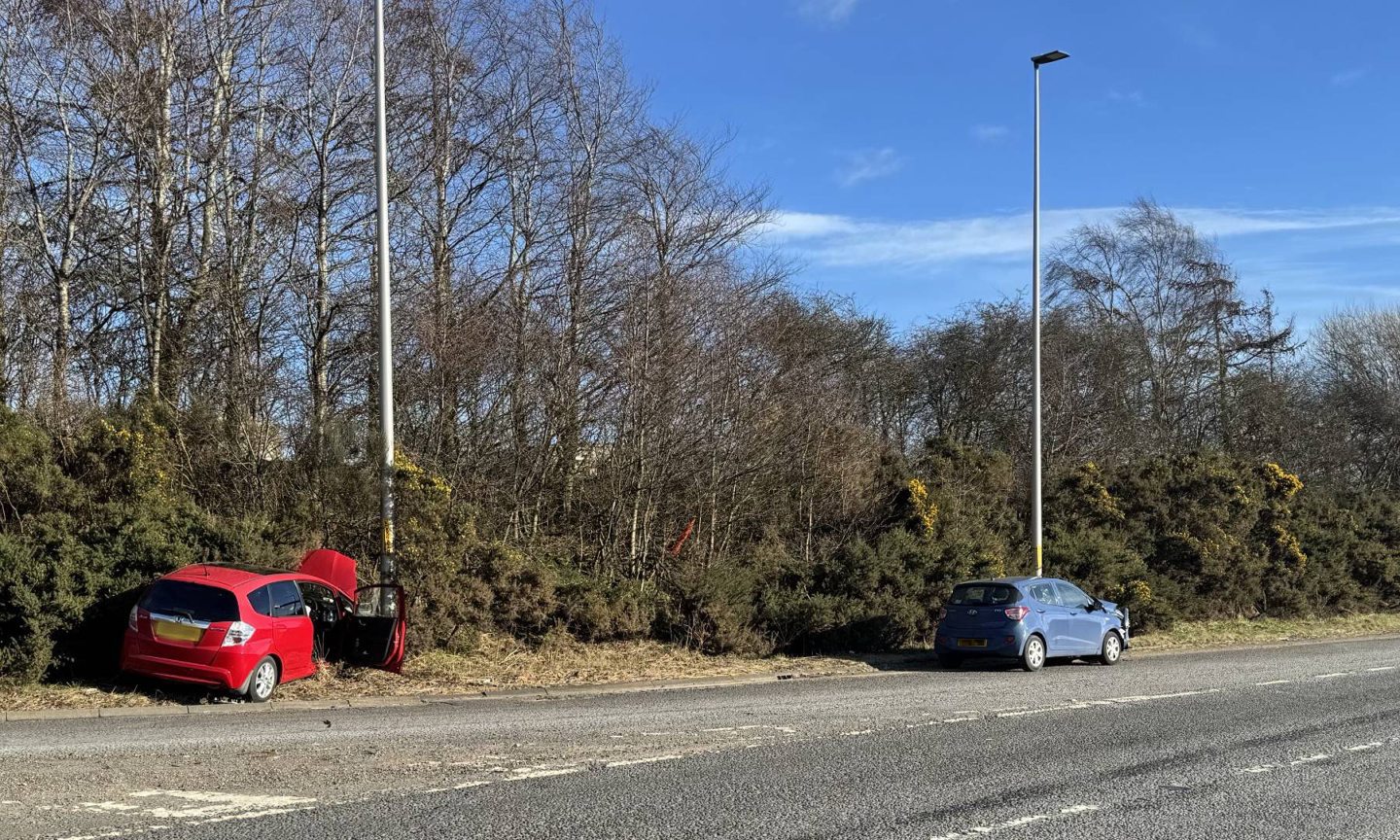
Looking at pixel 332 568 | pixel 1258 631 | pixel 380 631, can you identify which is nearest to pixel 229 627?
pixel 380 631

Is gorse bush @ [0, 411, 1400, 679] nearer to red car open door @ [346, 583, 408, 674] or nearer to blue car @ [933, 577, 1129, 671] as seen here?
red car open door @ [346, 583, 408, 674]

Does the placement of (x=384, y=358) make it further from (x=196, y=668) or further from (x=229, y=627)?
(x=196, y=668)

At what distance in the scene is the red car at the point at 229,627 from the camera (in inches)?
471

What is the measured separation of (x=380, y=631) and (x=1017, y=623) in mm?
9104

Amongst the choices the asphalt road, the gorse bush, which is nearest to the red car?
the asphalt road

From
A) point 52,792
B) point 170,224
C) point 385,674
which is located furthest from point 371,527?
point 52,792

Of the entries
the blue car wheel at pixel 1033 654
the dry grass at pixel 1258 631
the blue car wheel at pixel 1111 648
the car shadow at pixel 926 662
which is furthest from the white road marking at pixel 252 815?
the dry grass at pixel 1258 631

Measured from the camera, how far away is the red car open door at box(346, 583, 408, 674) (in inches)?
555

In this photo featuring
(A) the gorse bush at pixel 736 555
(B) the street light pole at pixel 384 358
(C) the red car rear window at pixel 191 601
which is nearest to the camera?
(C) the red car rear window at pixel 191 601

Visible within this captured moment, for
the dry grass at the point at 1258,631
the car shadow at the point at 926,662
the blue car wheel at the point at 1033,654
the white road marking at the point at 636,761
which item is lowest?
the dry grass at the point at 1258,631

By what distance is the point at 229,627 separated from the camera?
12.0 m

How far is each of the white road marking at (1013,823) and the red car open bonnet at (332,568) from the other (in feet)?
32.7

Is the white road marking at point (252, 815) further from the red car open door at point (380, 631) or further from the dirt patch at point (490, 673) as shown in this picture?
the red car open door at point (380, 631)

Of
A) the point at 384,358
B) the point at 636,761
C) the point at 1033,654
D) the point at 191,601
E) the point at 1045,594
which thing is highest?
the point at 384,358
